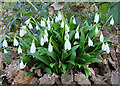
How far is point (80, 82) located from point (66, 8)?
1330 mm

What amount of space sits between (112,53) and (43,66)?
1.09 metres

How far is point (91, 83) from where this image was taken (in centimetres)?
134

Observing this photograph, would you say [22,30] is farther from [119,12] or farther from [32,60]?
[119,12]

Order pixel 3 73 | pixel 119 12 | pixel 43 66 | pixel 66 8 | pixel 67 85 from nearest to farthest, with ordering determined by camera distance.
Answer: pixel 119 12 < pixel 67 85 < pixel 43 66 < pixel 3 73 < pixel 66 8

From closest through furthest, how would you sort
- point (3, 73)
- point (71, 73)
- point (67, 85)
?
point (67, 85)
point (71, 73)
point (3, 73)

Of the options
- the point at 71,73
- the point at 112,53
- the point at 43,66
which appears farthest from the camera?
the point at 112,53

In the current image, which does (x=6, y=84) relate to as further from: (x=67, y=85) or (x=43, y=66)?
(x=67, y=85)

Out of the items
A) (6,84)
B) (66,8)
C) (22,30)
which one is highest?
(66,8)

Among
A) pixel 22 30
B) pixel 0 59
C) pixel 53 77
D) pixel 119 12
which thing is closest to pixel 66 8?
pixel 22 30

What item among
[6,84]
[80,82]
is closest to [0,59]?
[6,84]

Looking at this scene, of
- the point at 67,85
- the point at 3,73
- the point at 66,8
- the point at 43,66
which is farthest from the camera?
the point at 66,8

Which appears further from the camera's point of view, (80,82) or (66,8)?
(66,8)

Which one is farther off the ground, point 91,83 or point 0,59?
point 0,59

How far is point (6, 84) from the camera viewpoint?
4.77 ft
